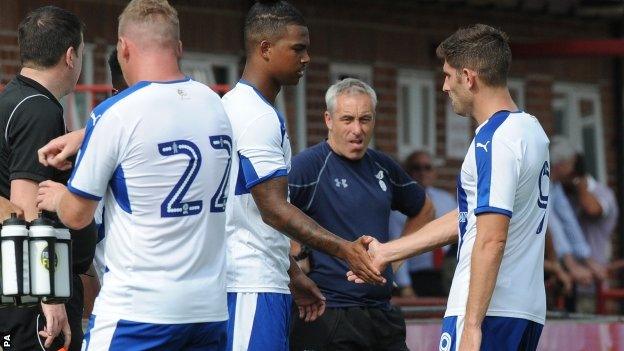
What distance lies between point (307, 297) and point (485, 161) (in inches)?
62.6

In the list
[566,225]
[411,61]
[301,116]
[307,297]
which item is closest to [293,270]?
[307,297]

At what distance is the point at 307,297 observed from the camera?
7613mm

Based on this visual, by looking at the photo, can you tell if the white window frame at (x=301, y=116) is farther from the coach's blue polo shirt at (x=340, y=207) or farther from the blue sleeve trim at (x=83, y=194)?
the blue sleeve trim at (x=83, y=194)

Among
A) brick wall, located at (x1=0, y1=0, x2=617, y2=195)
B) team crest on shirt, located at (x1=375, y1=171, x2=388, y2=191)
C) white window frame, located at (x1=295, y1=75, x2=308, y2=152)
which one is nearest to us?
team crest on shirt, located at (x1=375, y1=171, x2=388, y2=191)

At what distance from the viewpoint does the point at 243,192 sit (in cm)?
699

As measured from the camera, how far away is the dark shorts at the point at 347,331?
8.22m

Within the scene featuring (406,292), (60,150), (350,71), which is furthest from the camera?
(350,71)

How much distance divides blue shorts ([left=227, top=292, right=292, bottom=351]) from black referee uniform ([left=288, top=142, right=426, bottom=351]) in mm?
1206

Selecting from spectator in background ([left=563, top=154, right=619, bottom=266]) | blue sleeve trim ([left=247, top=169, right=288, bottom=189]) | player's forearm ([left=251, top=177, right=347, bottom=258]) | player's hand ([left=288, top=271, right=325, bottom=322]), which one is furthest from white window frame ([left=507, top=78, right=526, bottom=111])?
blue sleeve trim ([left=247, top=169, right=288, bottom=189])

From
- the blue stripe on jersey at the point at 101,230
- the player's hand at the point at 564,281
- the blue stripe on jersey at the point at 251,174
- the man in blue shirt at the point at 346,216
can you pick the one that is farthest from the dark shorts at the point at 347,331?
the player's hand at the point at 564,281

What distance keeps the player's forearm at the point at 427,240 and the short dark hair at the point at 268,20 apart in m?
1.08

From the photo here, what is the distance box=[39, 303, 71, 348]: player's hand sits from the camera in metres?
6.54

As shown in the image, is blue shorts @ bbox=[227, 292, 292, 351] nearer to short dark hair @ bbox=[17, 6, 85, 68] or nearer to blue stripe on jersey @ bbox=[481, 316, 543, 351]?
blue stripe on jersey @ bbox=[481, 316, 543, 351]

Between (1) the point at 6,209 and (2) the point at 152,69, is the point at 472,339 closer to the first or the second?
(2) the point at 152,69
